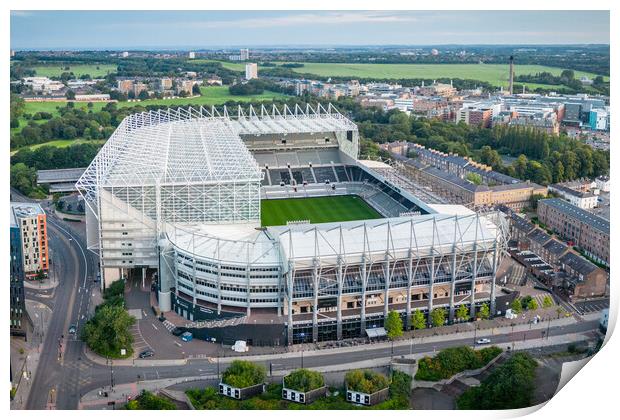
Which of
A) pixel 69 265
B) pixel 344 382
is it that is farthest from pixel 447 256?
pixel 69 265

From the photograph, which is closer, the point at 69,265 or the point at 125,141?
the point at 69,265

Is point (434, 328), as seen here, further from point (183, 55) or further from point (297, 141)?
point (183, 55)

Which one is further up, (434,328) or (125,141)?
(125,141)

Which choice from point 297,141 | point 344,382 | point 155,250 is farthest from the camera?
point 297,141

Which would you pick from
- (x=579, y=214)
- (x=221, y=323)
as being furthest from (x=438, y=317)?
(x=579, y=214)

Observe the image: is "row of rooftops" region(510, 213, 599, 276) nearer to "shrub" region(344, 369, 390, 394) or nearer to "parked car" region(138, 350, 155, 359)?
"shrub" region(344, 369, 390, 394)

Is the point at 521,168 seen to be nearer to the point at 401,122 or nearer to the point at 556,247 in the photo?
the point at 556,247
